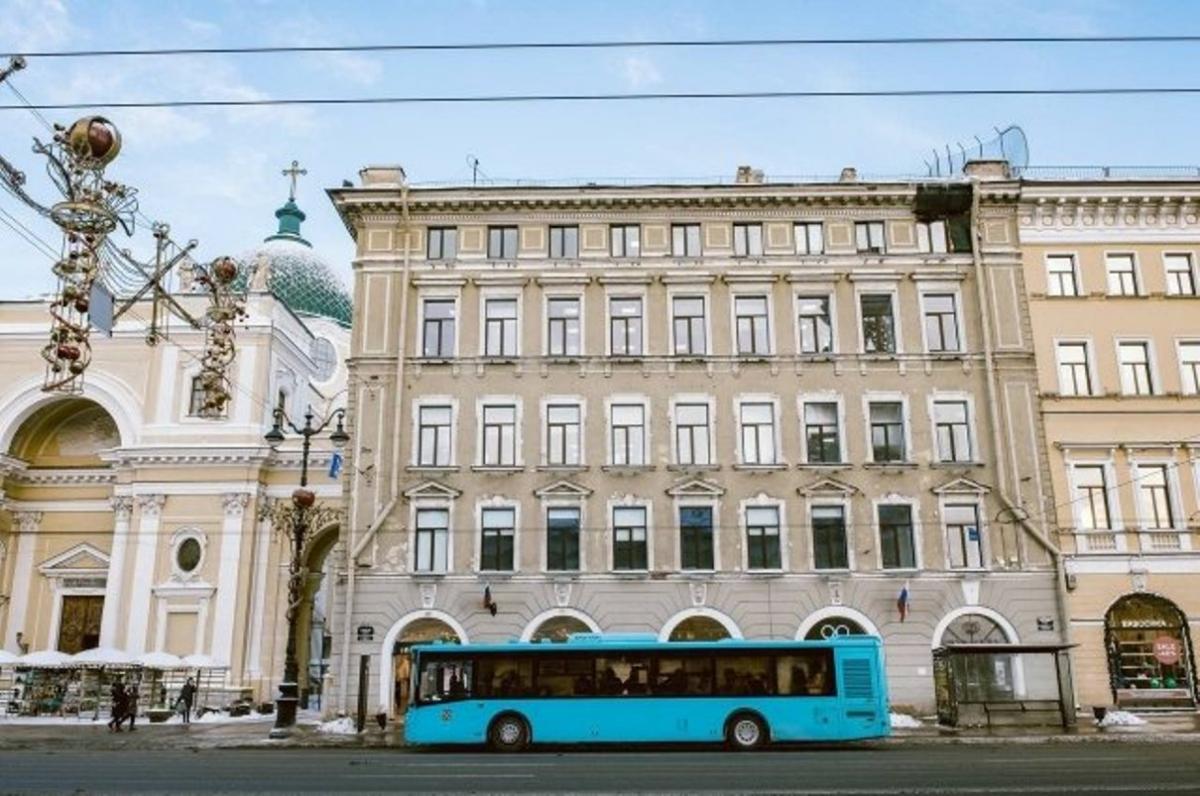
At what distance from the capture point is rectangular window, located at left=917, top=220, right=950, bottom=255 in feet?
111

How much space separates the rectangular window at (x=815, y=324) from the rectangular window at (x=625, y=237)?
18.7 ft

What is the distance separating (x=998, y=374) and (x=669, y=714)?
653 inches

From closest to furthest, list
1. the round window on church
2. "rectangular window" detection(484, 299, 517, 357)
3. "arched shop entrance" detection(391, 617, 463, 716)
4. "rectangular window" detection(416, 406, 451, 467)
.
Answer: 1. "arched shop entrance" detection(391, 617, 463, 716)
2. "rectangular window" detection(416, 406, 451, 467)
3. "rectangular window" detection(484, 299, 517, 357)
4. the round window on church

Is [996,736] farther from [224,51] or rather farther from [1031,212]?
[224,51]

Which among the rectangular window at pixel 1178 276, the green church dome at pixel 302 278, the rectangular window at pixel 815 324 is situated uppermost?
the green church dome at pixel 302 278

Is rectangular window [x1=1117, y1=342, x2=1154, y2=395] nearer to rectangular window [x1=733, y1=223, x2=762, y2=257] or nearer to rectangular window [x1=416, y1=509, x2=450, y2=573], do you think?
rectangular window [x1=733, y1=223, x2=762, y2=257]

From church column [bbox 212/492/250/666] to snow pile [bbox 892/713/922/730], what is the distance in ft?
82.9

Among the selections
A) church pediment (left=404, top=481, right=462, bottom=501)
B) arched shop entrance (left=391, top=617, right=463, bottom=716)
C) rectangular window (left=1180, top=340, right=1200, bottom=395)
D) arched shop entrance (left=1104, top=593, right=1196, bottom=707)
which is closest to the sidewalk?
arched shop entrance (left=1104, top=593, right=1196, bottom=707)

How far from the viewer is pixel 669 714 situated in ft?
75.0

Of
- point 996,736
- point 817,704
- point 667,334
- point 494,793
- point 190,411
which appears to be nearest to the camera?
point 494,793

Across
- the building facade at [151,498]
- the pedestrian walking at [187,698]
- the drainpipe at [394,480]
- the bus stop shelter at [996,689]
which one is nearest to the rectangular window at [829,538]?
the bus stop shelter at [996,689]

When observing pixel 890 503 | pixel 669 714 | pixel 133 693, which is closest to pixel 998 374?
pixel 890 503

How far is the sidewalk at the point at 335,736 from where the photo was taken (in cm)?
2389

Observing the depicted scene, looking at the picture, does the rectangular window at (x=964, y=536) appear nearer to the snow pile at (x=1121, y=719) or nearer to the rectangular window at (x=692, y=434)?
the snow pile at (x=1121, y=719)
